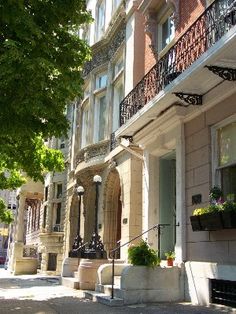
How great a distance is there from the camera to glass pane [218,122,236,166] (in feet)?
31.7

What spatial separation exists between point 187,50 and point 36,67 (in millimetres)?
4141

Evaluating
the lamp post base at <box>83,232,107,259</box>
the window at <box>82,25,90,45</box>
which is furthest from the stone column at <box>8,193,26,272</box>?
the lamp post base at <box>83,232,107,259</box>

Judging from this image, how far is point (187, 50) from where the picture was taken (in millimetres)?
10703

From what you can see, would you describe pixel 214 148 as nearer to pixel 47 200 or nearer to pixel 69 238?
pixel 69 238

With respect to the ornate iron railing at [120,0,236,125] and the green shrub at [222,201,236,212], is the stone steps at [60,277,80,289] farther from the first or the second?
the green shrub at [222,201,236,212]

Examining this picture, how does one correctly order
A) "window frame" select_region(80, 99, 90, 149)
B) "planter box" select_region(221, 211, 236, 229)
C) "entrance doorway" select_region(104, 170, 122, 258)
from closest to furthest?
"planter box" select_region(221, 211, 236, 229), "entrance doorway" select_region(104, 170, 122, 258), "window frame" select_region(80, 99, 90, 149)

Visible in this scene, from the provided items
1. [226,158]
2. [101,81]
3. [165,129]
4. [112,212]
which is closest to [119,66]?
[101,81]

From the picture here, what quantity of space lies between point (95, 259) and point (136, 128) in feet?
13.8

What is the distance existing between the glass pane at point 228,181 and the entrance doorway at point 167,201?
3030 millimetres

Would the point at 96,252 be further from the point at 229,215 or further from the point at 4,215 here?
the point at 4,215

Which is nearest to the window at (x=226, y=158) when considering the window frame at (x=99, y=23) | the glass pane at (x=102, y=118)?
the glass pane at (x=102, y=118)

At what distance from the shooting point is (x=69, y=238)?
22.7 metres

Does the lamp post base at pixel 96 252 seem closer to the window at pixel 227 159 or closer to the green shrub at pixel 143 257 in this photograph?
the green shrub at pixel 143 257

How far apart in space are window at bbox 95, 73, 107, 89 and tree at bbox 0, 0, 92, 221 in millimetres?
9298
